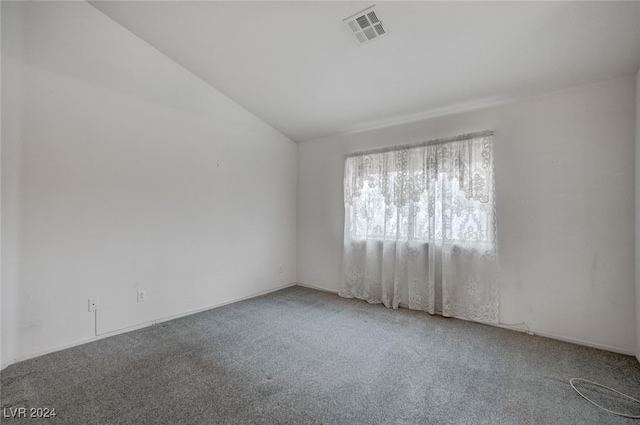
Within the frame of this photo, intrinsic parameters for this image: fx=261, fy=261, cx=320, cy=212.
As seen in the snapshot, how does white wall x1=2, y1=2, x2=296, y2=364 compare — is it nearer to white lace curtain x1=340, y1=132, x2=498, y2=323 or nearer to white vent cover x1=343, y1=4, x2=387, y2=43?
white lace curtain x1=340, y1=132, x2=498, y2=323

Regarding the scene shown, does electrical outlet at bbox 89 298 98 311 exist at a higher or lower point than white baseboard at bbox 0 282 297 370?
higher

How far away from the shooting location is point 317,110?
140 inches

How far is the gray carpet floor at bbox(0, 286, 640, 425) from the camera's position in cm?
→ 156

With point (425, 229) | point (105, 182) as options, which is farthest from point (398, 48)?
point (105, 182)

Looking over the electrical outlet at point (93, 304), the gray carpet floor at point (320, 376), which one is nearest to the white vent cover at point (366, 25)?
the gray carpet floor at point (320, 376)

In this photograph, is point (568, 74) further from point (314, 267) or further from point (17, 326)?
point (17, 326)

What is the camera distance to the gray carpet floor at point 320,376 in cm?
156

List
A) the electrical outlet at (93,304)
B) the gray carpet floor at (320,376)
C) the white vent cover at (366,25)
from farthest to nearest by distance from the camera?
1. the electrical outlet at (93,304)
2. the white vent cover at (366,25)
3. the gray carpet floor at (320,376)

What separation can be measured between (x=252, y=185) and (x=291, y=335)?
7.27 feet

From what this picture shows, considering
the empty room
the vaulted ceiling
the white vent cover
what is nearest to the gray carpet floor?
the empty room

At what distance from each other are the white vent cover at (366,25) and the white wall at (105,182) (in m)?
2.07

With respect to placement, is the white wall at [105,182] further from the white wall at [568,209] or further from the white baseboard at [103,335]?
the white wall at [568,209]

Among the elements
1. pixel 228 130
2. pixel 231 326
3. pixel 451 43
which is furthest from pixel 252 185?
pixel 451 43

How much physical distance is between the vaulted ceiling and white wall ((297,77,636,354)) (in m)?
0.26
